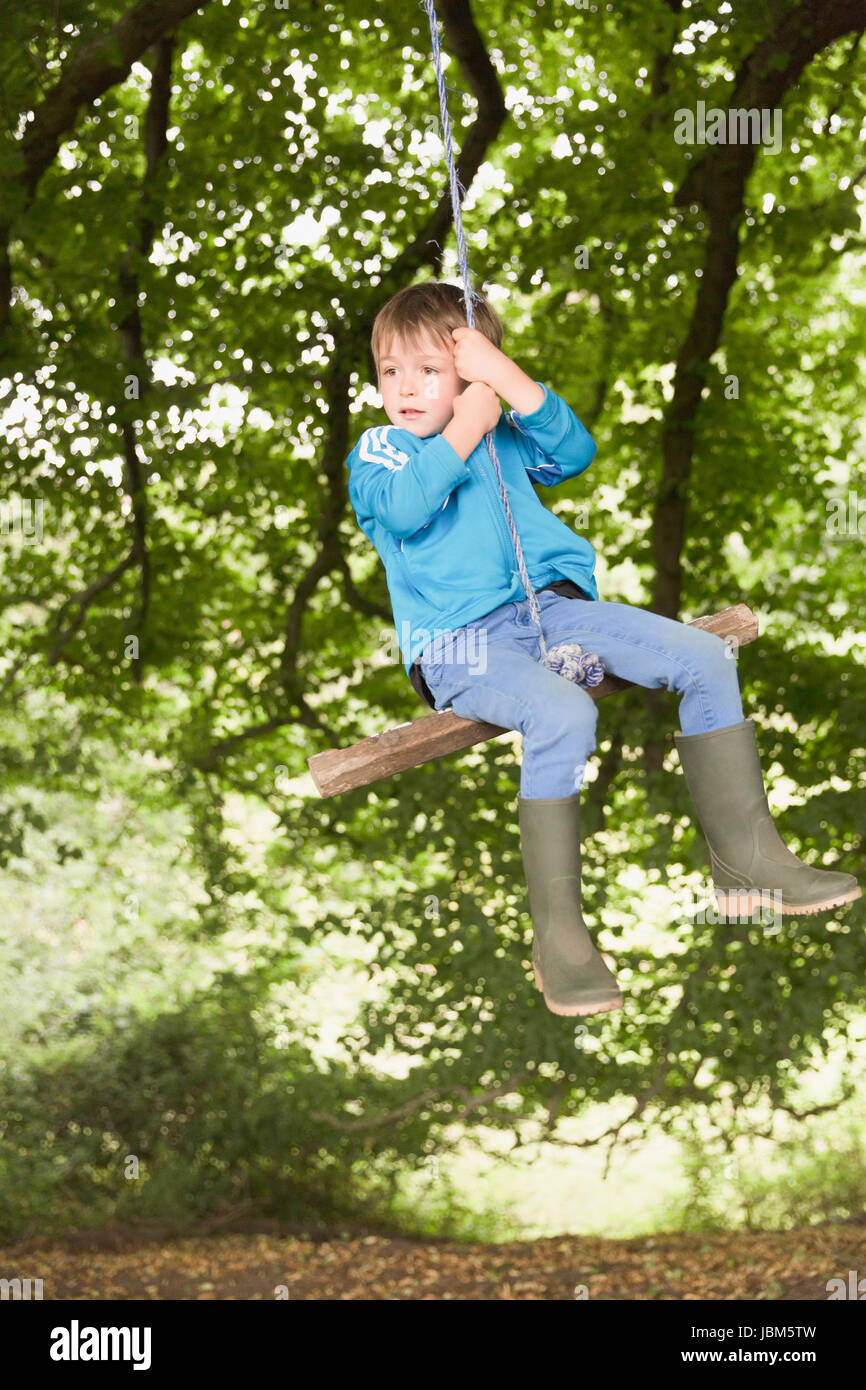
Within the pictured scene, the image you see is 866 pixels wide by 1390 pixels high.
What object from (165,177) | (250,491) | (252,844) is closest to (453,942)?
(252,844)

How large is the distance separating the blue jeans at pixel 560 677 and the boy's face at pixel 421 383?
1.33 ft

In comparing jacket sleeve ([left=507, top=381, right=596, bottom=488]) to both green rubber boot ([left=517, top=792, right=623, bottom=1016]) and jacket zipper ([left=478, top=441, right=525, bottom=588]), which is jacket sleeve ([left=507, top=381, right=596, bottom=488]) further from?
green rubber boot ([left=517, top=792, right=623, bottom=1016])

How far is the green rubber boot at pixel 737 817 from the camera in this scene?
8.25ft

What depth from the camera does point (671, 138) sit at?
21.8ft

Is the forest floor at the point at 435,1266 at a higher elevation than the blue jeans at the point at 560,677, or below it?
below

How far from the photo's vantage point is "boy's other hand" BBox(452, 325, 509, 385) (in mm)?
2480

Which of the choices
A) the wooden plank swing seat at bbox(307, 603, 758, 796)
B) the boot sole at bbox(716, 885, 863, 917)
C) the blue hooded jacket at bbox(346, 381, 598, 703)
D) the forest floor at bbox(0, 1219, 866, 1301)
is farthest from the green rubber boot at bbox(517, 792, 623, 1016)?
the forest floor at bbox(0, 1219, 866, 1301)

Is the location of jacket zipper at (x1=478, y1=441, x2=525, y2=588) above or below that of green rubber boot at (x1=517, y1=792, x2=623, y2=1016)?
above

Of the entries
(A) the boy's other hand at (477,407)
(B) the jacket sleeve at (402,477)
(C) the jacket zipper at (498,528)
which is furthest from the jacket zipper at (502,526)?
(A) the boy's other hand at (477,407)

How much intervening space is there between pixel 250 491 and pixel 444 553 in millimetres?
5612

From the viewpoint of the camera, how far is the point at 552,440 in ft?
8.86

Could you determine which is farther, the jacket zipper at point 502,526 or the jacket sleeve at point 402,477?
the jacket zipper at point 502,526

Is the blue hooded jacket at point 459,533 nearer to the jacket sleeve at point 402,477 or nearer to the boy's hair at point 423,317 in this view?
the jacket sleeve at point 402,477

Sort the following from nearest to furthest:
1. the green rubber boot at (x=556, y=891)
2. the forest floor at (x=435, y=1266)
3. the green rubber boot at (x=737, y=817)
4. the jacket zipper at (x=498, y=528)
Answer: the green rubber boot at (x=556, y=891)
the green rubber boot at (x=737, y=817)
the jacket zipper at (x=498, y=528)
the forest floor at (x=435, y=1266)
